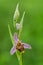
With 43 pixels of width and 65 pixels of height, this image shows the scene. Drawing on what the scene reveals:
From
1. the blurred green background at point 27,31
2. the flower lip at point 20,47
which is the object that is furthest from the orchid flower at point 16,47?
the blurred green background at point 27,31

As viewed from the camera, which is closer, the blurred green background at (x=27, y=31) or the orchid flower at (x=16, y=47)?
the orchid flower at (x=16, y=47)

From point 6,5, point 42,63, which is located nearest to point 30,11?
point 6,5

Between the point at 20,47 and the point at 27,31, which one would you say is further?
the point at 27,31

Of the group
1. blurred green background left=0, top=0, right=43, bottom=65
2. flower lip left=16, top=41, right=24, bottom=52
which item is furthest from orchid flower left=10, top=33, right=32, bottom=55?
blurred green background left=0, top=0, right=43, bottom=65

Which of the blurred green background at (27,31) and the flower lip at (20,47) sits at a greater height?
the blurred green background at (27,31)

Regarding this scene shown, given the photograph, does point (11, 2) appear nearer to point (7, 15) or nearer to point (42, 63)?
point (7, 15)

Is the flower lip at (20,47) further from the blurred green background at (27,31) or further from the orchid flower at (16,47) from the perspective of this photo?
the blurred green background at (27,31)

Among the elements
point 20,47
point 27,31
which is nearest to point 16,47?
point 20,47

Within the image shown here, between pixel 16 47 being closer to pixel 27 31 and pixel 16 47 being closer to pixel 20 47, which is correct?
pixel 20 47
